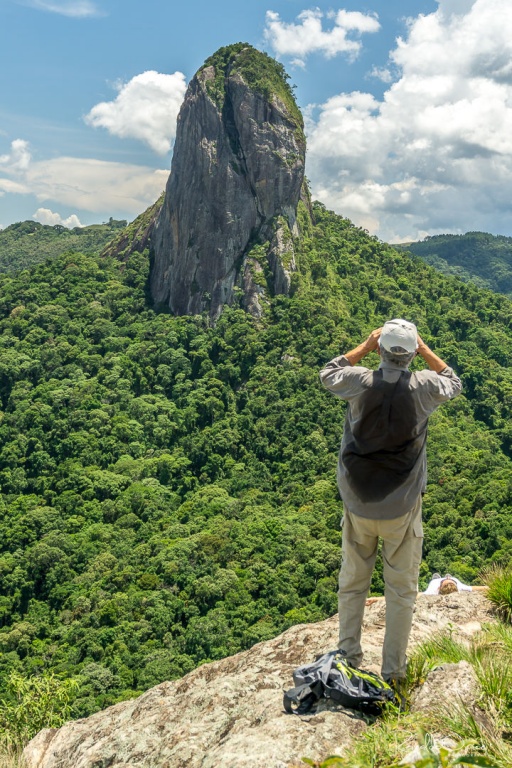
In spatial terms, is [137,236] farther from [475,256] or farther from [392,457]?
[475,256]

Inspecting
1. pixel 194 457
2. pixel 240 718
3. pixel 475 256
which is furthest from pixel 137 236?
pixel 475 256

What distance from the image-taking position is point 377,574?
2688 centimetres

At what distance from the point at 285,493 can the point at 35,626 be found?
1801 centimetres

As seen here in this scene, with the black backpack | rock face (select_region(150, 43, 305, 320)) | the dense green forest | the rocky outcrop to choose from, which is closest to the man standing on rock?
the black backpack

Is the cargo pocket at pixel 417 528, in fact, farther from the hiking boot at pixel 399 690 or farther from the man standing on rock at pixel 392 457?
the hiking boot at pixel 399 690

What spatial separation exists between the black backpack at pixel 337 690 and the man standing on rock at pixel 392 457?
22cm

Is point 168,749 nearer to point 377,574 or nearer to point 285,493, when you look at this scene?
point 377,574

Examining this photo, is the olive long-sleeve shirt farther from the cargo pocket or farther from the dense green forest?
the dense green forest

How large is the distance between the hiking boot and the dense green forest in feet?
361

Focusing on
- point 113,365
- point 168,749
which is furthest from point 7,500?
point 168,749

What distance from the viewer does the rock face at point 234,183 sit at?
61.2 metres

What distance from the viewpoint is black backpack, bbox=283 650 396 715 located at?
3.17m

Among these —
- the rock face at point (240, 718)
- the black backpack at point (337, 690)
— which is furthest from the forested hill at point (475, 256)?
the black backpack at point (337, 690)

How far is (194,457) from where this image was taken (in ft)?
155
